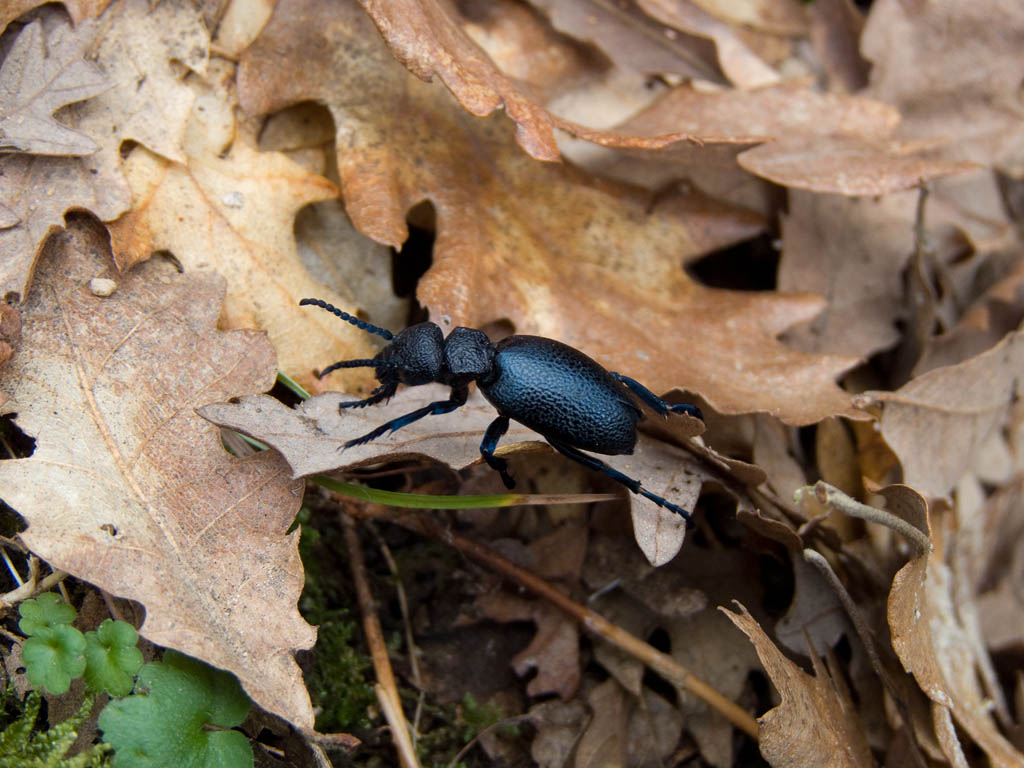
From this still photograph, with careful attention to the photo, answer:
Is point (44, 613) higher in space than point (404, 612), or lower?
higher

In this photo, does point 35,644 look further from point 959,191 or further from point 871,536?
point 959,191

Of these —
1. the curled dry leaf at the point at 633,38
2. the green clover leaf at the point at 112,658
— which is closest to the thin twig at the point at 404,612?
the green clover leaf at the point at 112,658

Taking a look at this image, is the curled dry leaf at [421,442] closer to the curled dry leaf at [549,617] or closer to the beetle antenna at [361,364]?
the beetle antenna at [361,364]

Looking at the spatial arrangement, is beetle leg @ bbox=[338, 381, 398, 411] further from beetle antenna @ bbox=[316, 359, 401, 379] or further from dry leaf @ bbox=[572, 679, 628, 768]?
dry leaf @ bbox=[572, 679, 628, 768]

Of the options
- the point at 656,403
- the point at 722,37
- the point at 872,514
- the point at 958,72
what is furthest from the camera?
the point at 958,72

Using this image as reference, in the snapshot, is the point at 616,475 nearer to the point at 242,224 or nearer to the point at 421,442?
the point at 421,442

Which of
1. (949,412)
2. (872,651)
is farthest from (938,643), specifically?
(949,412)
